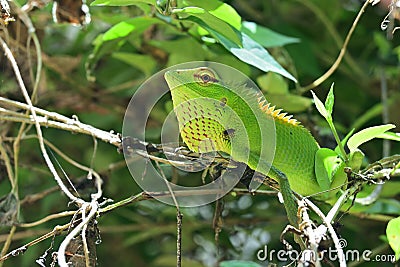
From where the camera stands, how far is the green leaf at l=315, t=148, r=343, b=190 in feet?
2.36

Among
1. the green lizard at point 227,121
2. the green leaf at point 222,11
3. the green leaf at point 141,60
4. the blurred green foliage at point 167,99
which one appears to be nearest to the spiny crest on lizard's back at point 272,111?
the green lizard at point 227,121

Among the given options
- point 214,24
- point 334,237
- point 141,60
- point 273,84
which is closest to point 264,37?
point 273,84

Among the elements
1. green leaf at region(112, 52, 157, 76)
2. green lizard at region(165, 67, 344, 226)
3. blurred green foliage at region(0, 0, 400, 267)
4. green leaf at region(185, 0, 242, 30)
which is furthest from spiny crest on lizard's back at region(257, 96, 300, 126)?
green leaf at region(112, 52, 157, 76)

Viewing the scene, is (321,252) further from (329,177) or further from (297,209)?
(329,177)

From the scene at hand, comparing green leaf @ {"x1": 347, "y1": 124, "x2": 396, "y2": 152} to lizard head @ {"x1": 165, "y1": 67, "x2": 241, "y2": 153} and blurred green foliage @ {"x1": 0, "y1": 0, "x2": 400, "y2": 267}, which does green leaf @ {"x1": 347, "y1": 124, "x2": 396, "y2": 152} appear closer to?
lizard head @ {"x1": 165, "y1": 67, "x2": 241, "y2": 153}

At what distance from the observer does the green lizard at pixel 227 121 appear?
683mm

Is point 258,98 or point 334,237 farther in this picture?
point 258,98

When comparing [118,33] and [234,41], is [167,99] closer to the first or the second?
[118,33]

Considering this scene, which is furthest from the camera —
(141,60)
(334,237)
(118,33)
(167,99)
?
(167,99)

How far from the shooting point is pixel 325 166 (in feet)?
2.38

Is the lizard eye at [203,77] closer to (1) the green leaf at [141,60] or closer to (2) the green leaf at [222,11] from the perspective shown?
(2) the green leaf at [222,11]

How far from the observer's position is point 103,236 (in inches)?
57.2

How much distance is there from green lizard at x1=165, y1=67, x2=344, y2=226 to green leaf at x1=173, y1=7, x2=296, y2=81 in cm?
6

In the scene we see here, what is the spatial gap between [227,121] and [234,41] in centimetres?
13
